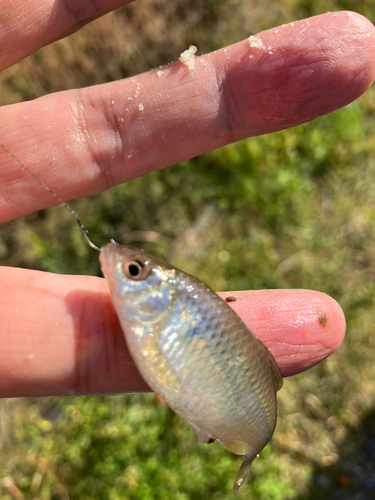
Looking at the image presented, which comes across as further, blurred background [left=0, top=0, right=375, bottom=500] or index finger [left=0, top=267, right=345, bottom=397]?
blurred background [left=0, top=0, right=375, bottom=500]

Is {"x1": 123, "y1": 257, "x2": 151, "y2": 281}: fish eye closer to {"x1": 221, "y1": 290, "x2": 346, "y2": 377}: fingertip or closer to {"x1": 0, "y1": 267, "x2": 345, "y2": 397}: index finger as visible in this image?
{"x1": 0, "y1": 267, "x2": 345, "y2": 397}: index finger

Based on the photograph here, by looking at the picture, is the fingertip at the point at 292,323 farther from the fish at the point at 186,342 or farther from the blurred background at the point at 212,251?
the blurred background at the point at 212,251

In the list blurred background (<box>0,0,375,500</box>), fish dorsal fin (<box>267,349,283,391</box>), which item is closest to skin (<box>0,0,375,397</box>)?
fish dorsal fin (<box>267,349,283,391</box>)

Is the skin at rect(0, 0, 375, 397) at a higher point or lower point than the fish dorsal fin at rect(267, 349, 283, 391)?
higher

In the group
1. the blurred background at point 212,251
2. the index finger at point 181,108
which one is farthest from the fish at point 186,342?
A: the blurred background at point 212,251

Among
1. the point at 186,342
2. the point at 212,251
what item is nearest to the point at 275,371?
the point at 186,342

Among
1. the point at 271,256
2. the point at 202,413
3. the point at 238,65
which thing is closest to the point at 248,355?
the point at 202,413

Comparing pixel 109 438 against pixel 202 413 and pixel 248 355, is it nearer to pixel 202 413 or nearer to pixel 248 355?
pixel 202 413

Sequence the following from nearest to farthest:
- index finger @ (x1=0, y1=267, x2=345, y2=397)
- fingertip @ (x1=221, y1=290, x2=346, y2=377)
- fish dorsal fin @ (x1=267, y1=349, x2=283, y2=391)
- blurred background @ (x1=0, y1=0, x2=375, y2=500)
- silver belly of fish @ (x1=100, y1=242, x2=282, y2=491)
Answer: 1. silver belly of fish @ (x1=100, y1=242, x2=282, y2=491)
2. index finger @ (x1=0, y1=267, x2=345, y2=397)
3. fish dorsal fin @ (x1=267, y1=349, x2=283, y2=391)
4. fingertip @ (x1=221, y1=290, x2=346, y2=377)
5. blurred background @ (x1=0, y1=0, x2=375, y2=500)
